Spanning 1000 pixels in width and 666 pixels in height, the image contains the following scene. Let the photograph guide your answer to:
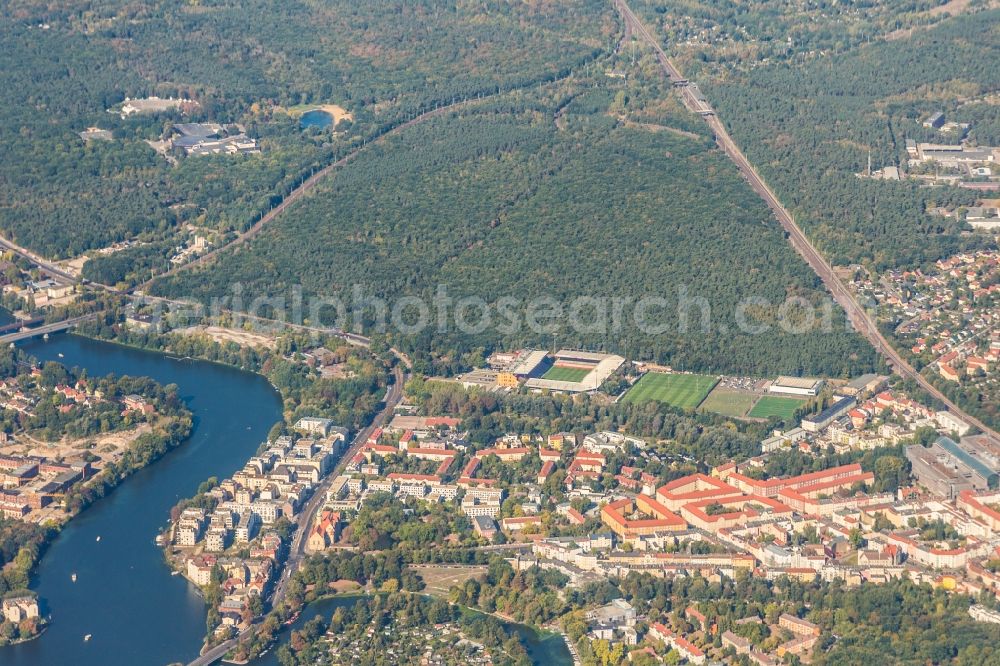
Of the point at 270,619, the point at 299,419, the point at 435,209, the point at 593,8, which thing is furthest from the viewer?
the point at 593,8

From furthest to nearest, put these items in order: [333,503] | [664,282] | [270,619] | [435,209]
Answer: [435,209] < [664,282] < [333,503] < [270,619]

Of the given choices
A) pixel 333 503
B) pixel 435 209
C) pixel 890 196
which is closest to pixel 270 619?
pixel 333 503

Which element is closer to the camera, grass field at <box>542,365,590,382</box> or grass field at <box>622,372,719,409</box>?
grass field at <box>622,372,719,409</box>

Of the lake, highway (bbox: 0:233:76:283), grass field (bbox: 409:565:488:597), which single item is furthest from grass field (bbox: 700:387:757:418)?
the lake

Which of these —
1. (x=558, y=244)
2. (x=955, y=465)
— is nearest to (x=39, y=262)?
(x=558, y=244)

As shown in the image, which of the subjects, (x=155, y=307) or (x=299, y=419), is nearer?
(x=299, y=419)

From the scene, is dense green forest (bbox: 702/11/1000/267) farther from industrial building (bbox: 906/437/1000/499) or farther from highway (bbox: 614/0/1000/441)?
industrial building (bbox: 906/437/1000/499)

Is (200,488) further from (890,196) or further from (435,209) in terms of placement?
(890,196)
